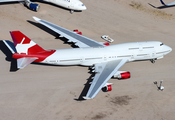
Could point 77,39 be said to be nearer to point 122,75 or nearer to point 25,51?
point 25,51

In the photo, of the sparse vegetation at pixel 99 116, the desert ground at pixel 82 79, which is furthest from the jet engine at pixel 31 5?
the sparse vegetation at pixel 99 116

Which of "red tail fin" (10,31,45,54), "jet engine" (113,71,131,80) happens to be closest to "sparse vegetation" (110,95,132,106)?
"jet engine" (113,71,131,80)

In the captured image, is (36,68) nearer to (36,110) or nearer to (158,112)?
(36,110)

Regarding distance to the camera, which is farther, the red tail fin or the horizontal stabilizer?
the red tail fin

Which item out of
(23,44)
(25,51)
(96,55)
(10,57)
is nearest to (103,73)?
(96,55)

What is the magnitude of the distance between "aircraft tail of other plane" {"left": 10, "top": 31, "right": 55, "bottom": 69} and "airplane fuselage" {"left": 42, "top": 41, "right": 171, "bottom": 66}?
57.5 inches

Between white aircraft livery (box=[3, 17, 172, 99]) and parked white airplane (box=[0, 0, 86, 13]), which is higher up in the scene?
parked white airplane (box=[0, 0, 86, 13])

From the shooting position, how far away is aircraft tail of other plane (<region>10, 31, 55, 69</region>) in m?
38.1

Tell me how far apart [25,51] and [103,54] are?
48.3 feet

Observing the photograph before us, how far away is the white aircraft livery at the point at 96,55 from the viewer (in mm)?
38594

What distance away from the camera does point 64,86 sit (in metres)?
38.8

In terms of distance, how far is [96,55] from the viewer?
4138cm

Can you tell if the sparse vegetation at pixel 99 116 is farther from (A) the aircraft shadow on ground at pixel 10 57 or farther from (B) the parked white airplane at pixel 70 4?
(B) the parked white airplane at pixel 70 4

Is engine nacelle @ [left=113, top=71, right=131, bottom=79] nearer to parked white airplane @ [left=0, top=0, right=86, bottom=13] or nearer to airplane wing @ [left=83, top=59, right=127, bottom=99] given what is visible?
airplane wing @ [left=83, top=59, right=127, bottom=99]
